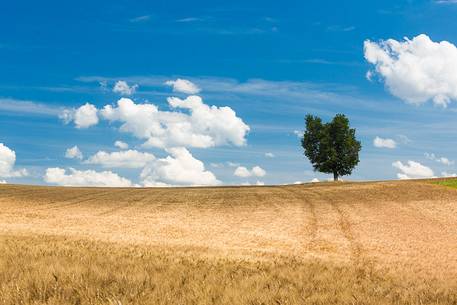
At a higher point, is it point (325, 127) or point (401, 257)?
point (325, 127)

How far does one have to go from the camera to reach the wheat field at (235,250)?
27.6ft

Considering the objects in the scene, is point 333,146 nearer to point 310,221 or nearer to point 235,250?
point 310,221

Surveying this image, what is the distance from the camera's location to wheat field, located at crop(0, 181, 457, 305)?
8.40m

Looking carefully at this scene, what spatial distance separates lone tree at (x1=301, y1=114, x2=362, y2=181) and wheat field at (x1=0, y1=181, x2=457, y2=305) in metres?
28.3

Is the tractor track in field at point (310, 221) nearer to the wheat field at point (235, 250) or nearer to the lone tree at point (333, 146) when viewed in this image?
the wheat field at point (235, 250)

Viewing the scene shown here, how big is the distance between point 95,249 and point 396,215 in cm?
2608

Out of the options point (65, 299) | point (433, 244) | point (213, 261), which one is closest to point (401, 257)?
point (433, 244)

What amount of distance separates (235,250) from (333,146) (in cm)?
6582

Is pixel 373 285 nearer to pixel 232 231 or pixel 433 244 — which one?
pixel 433 244

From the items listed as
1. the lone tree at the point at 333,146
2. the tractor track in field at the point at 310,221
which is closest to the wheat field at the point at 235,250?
the tractor track in field at the point at 310,221

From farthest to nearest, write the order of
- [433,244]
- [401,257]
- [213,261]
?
1. [433,244]
2. [401,257]
3. [213,261]

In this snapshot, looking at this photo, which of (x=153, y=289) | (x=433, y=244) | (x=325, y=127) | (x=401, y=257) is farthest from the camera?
(x=325, y=127)

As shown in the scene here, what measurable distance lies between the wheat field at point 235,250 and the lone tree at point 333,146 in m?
28.3

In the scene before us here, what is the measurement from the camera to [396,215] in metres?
35.5
